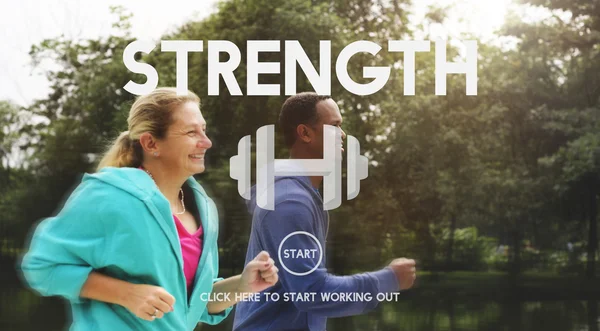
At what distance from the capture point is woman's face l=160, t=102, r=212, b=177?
2.30 metres

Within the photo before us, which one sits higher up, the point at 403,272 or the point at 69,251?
the point at 69,251

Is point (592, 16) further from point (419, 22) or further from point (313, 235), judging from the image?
point (313, 235)

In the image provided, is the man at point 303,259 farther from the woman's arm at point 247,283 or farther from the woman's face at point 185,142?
the woman's face at point 185,142

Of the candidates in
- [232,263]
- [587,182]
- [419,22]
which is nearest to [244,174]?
[232,263]

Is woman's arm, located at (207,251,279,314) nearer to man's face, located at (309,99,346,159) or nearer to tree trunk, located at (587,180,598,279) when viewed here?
man's face, located at (309,99,346,159)

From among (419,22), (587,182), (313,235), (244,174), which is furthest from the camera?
(587,182)

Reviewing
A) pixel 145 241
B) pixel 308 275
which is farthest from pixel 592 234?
pixel 145 241

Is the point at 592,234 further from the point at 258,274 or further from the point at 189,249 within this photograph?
the point at 189,249

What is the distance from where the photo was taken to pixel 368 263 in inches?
137

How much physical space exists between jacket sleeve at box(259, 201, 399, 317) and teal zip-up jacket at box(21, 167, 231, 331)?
2.30 ft

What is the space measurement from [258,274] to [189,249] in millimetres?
202

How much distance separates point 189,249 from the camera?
2213 mm

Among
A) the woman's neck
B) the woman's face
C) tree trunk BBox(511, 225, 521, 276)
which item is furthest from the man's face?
tree trunk BBox(511, 225, 521, 276)

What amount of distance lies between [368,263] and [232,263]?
59 centimetres
